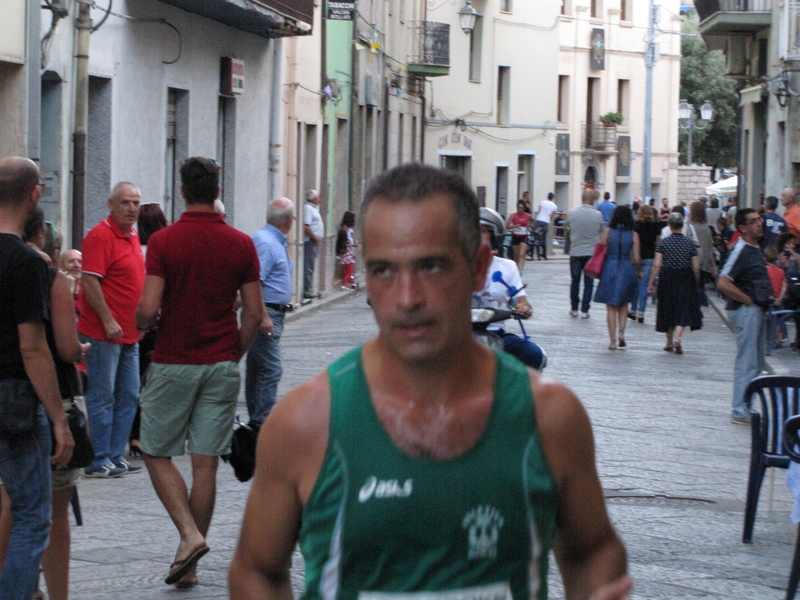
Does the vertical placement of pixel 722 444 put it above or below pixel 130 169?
below

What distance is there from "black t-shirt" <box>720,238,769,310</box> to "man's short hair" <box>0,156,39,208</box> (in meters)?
7.04

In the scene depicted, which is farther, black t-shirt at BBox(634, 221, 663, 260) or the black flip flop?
black t-shirt at BBox(634, 221, 663, 260)

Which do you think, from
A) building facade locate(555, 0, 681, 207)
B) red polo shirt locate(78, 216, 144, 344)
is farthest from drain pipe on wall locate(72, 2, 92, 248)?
building facade locate(555, 0, 681, 207)

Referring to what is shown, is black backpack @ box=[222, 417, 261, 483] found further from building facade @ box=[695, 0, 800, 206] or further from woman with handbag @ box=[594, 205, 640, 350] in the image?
building facade @ box=[695, 0, 800, 206]

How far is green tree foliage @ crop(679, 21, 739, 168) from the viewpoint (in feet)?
218

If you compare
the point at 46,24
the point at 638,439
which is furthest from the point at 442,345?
the point at 46,24

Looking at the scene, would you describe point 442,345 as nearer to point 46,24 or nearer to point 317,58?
point 46,24

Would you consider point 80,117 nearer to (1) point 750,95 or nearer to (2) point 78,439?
(2) point 78,439

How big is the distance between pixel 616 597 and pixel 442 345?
0.48 m

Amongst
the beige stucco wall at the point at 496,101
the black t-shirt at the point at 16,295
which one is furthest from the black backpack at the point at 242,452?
the beige stucco wall at the point at 496,101

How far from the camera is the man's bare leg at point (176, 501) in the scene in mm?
5564

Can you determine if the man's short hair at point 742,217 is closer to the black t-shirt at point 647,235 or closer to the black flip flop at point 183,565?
the black flip flop at point 183,565

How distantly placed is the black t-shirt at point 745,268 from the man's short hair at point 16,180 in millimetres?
7044

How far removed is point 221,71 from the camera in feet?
54.7
